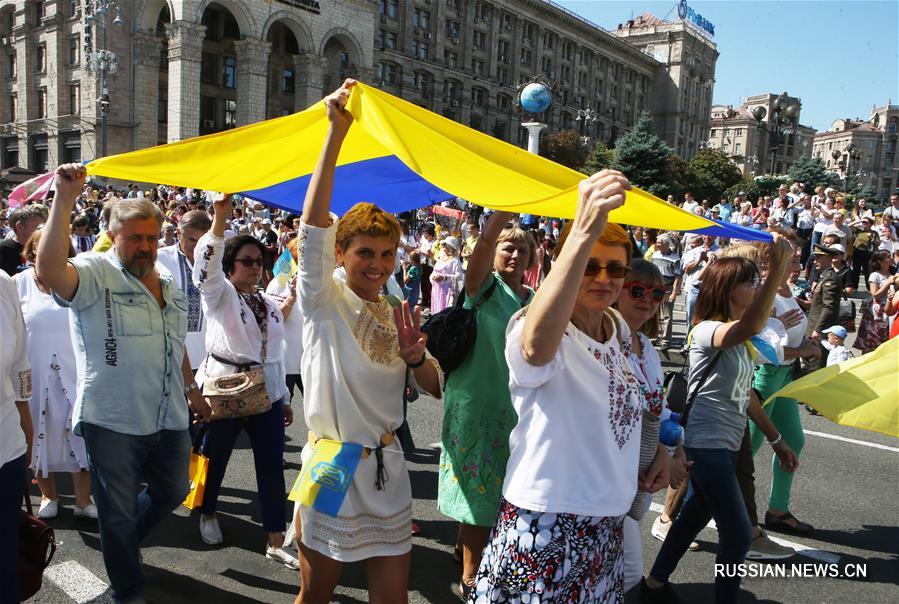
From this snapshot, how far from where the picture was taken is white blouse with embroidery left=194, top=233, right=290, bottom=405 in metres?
3.70

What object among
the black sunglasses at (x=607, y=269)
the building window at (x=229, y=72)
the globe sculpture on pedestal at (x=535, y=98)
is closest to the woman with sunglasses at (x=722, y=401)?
the black sunglasses at (x=607, y=269)

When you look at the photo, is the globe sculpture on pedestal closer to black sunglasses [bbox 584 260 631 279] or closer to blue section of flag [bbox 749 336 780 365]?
blue section of flag [bbox 749 336 780 365]

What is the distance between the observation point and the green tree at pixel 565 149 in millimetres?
65438

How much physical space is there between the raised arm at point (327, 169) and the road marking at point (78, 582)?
97.3 inches

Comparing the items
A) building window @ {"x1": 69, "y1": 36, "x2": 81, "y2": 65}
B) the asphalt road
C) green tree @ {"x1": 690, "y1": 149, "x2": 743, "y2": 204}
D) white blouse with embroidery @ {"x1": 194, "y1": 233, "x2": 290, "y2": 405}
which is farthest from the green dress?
green tree @ {"x1": 690, "y1": 149, "x2": 743, "y2": 204}

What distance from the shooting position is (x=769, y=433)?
3658 mm

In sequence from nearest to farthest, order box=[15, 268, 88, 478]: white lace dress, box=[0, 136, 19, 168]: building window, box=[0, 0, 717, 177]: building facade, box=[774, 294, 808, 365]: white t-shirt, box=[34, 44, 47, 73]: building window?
box=[15, 268, 88, 478]: white lace dress
box=[774, 294, 808, 365]: white t-shirt
box=[0, 0, 717, 177]: building facade
box=[34, 44, 47, 73]: building window
box=[0, 136, 19, 168]: building window

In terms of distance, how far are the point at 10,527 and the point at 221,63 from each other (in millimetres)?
54929

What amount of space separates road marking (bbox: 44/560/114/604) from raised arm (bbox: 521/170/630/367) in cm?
297

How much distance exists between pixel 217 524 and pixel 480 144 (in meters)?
3.05

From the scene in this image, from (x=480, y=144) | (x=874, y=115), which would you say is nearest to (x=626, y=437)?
(x=480, y=144)

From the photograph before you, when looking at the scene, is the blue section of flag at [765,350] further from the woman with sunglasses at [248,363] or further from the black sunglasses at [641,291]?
the woman with sunglasses at [248,363]

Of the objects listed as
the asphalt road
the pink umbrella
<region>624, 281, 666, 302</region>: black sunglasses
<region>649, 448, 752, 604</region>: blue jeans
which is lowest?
the asphalt road

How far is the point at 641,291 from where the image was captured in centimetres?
318
